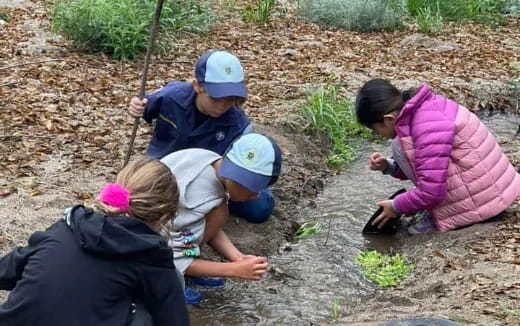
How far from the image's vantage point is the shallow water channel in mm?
3602

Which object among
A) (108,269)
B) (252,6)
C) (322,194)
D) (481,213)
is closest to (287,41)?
(252,6)

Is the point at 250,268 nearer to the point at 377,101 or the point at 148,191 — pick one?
the point at 148,191

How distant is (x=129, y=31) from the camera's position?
780 cm

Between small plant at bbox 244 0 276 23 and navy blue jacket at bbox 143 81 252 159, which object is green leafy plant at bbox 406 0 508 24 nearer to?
small plant at bbox 244 0 276 23

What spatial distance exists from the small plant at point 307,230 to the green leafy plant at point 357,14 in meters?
6.99

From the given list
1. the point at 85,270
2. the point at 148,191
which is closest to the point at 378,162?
the point at 148,191

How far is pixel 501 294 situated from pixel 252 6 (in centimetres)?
876

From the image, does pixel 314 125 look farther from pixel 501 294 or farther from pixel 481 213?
pixel 501 294

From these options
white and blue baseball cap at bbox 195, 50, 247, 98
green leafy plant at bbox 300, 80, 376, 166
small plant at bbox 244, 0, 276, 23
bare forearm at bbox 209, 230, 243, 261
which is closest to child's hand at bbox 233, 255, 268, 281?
bare forearm at bbox 209, 230, 243, 261

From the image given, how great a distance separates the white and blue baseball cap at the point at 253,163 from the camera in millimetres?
3117

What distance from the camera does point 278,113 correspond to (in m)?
6.46

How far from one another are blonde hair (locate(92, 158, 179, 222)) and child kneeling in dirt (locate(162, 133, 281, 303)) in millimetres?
680

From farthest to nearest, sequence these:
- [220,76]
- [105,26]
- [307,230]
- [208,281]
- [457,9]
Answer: [457,9]
[105,26]
[307,230]
[208,281]
[220,76]

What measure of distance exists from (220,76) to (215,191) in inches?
27.6
